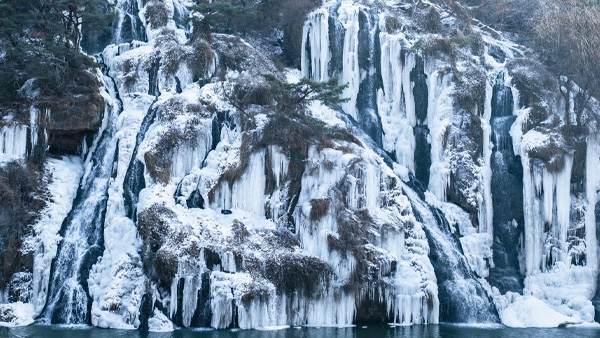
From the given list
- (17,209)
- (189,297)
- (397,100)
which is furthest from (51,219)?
(397,100)

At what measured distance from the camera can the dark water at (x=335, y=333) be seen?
1916 centimetres

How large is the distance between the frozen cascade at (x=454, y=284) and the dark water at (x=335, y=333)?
1050 millimetres

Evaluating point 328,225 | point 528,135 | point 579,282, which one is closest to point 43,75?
point 328,225

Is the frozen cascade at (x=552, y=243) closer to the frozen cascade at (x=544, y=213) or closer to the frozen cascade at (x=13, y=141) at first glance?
the frozen cascade at (x=544, y=213)

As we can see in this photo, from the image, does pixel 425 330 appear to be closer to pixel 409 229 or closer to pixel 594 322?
pixel 409 229

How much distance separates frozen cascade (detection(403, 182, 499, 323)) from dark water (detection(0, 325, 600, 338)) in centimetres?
105

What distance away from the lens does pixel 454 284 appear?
23812 mm

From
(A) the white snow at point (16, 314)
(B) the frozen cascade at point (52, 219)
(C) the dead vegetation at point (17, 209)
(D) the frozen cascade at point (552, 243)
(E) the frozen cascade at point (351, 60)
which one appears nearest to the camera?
(A) the white snow at point (16, 314)

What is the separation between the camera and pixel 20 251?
883 inches

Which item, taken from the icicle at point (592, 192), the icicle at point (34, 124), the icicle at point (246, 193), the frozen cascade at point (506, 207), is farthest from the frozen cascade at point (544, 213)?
the icicle at point (34, 124)

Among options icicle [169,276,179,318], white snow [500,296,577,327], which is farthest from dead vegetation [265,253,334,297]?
white snow [500,296,577,327]

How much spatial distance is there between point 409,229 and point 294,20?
49.6ft

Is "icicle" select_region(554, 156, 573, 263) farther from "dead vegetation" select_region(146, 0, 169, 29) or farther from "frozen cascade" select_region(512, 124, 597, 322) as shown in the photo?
"dead vegetation" select_region(146, 0, 169, 29)

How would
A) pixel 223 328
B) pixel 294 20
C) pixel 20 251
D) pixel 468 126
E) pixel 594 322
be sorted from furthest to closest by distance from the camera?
1. pixel 294 20
2. pixel 468 126
3. pixel 594 322
4. pixel 20 251
5. pixel 223 328
